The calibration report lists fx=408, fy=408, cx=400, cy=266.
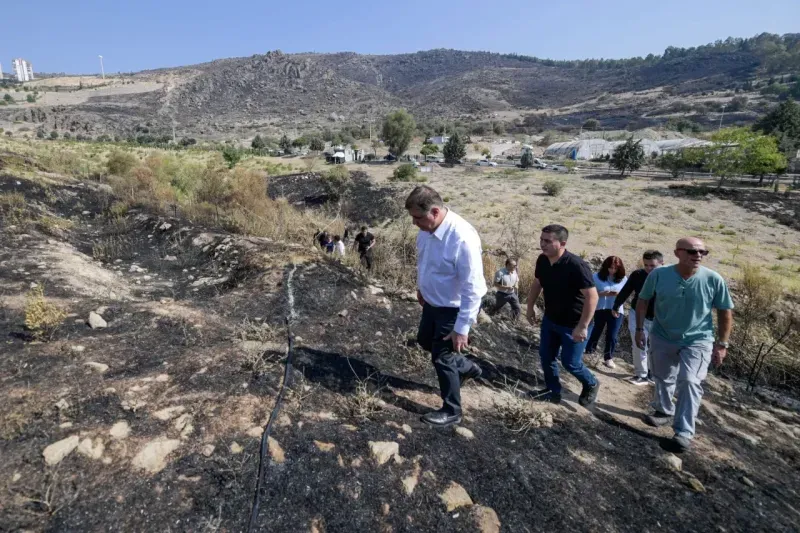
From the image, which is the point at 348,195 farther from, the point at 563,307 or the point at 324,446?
the point at 324,446

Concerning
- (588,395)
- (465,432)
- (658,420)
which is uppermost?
(465,432)

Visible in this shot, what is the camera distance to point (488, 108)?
116 m

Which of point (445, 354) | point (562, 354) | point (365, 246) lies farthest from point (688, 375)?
point (365, 246)

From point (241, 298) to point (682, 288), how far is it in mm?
4111

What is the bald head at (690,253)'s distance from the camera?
2744 mm

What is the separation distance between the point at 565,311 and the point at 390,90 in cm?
16753

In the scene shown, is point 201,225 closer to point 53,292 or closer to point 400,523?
point 53,292

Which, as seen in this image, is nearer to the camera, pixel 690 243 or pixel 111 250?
pixel 690 243

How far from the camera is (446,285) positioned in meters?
2.46

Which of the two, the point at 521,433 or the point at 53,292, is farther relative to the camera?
the point at 53,292

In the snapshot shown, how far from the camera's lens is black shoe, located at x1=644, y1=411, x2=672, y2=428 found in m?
3.13

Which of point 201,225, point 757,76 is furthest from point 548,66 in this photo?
point 201,225

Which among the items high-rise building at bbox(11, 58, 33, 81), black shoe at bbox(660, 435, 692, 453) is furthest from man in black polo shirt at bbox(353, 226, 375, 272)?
high-rise building at bbox(11, 58, 33, 81)

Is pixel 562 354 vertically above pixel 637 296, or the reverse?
pixel 637 296
